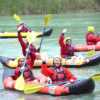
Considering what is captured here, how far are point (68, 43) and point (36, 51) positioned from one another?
1.98m

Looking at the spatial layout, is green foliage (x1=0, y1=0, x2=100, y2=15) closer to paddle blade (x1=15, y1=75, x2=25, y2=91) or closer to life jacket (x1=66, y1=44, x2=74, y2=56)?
life jacket (x1=66, y1=44, x2=74, y2=56)

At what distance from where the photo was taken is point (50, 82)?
1290 cm

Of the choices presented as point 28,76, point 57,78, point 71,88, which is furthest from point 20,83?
point 71,88

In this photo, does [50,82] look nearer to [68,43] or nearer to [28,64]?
[28,64]

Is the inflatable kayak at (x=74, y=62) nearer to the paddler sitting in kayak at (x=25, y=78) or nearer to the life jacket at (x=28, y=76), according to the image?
the paddler sitting in kayak at (x=25, y=78)

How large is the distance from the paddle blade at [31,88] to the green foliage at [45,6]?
144 ft

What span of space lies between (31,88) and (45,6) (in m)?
45.2

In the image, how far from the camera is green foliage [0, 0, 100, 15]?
57125mm

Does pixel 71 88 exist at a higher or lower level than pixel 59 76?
lower

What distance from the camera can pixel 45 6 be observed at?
189 ft

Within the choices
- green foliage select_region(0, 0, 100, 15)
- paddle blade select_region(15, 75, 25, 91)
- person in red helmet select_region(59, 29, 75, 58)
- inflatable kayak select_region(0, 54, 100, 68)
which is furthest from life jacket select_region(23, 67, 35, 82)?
green foliage select_region(0, 0, 100, 15)

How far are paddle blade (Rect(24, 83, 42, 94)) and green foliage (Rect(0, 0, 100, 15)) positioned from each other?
43.9 meters

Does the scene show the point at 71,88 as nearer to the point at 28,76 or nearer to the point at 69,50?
the point at 28,76

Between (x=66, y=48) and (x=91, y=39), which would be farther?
(x=91, y=39)
